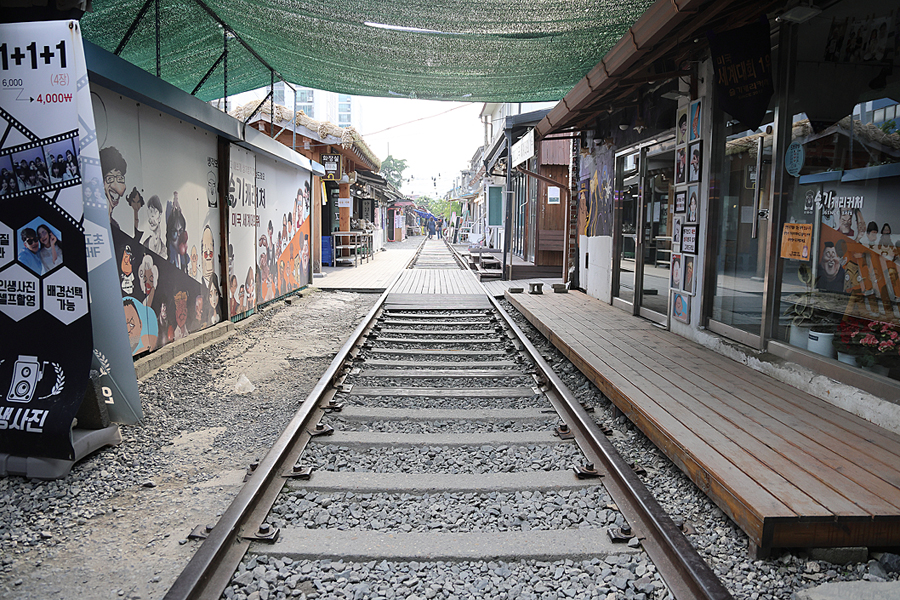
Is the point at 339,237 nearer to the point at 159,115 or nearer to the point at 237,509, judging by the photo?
the point at 159,115

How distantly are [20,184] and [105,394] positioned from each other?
1471 mm

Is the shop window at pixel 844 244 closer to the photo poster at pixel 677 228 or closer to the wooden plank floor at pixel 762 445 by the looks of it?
the wooden plank floor at pixel 762 445

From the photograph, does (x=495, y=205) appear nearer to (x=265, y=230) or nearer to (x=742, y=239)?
(x=265, y=230)

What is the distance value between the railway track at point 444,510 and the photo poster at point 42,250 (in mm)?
1401

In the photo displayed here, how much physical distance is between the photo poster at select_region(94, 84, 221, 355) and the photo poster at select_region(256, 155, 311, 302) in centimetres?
209

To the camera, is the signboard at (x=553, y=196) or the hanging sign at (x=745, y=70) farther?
the signboard at (x=553, y=196)

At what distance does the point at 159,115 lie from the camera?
6410mm

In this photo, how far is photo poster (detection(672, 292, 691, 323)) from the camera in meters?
6.34

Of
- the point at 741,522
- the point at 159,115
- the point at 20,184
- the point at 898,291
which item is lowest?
the point at 741,522

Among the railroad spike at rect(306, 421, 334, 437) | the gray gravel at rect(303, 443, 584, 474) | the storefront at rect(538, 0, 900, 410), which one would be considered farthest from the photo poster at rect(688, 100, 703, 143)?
the railroad spike at rect(306, 421, 334, 437)

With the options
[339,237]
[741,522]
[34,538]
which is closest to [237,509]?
[34,538]

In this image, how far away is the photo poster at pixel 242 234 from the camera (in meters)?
8.55

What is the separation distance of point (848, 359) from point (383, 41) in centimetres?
641

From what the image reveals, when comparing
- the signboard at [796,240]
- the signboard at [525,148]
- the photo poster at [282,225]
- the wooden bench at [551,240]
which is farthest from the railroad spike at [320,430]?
the wooden bench at [551,240]
